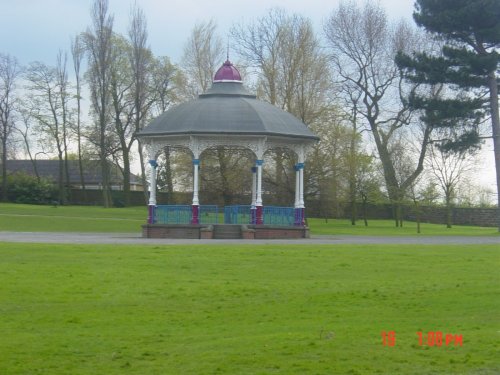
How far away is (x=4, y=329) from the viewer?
11.4 metres

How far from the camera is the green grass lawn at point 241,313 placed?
1009 cm

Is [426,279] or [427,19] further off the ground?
[427,19]

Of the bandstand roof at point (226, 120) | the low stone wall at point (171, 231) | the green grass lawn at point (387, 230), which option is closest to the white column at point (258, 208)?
the bandstand roof at point (226, 120)

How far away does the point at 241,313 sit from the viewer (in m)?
12.7

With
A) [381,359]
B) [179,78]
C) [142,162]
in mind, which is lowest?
[381,359]

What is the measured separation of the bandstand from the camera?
36938 mm

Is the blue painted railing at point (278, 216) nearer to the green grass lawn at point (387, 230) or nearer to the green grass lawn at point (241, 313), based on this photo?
the green grass lawn at point (387, 230)

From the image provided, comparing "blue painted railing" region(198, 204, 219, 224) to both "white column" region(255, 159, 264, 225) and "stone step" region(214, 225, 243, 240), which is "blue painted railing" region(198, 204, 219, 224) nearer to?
"stone step" region(214, 225, 243, 240)

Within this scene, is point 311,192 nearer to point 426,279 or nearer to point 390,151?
point 390,151

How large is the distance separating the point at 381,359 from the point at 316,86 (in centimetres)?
4654

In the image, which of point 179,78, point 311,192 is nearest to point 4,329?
point 311,192

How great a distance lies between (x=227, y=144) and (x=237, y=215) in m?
2.94

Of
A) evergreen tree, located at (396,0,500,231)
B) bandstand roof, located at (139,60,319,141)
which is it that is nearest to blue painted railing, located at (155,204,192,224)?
bandstand roof, located at (139,60,319,141)
